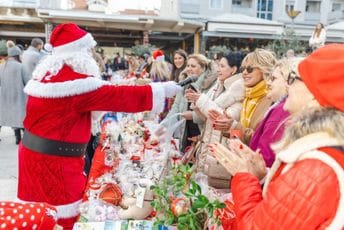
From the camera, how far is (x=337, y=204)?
0.92m

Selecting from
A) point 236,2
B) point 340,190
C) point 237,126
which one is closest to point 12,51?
point 237,126

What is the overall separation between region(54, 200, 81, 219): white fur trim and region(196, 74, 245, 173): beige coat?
79 centimetres

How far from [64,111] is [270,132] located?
1.16 meters

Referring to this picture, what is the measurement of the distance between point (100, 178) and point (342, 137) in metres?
1.74

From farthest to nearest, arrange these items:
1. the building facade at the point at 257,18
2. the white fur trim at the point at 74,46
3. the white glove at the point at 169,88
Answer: the building facade at the point at 257,18, the white glove at the point at 169,88, the white fur trim at the point at 74,46

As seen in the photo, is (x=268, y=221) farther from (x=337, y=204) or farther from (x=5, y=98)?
(x=5, y=98)

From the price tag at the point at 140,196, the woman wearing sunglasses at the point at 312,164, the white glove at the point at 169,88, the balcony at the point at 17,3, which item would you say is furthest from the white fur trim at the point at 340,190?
the balcony at the point at 17,3

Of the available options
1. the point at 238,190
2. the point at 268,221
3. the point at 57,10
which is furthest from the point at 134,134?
the point at 57,10

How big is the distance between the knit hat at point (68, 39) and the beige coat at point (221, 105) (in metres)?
0.86

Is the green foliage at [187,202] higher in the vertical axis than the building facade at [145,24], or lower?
lower

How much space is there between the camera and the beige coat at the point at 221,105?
245cm

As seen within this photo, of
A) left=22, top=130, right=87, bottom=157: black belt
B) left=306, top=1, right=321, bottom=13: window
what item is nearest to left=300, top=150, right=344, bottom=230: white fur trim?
left=22, top=130, right=87, bottom=157: black belt

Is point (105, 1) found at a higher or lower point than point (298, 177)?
higher

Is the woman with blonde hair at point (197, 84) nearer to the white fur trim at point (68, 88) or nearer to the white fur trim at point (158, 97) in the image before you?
the white fur trim at point (158, 97)
